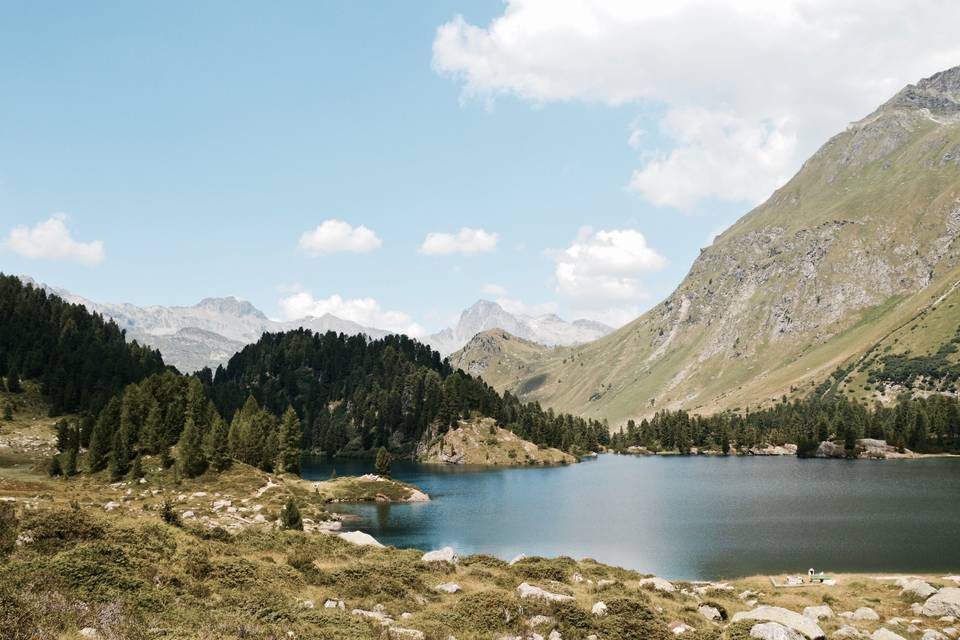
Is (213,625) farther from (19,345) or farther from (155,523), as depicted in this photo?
(19,345)

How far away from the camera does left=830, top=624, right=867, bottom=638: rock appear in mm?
36247

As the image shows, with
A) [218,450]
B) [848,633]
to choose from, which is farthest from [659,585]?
[218,450]

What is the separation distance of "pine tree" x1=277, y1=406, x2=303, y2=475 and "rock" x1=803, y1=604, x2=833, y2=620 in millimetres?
123909

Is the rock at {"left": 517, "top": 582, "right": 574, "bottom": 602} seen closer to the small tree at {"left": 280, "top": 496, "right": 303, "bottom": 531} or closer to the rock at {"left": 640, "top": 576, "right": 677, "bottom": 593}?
the rock at {"left": 640, "top": 576, "right": 677, "bottom": 593}

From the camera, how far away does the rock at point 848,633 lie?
36.2m

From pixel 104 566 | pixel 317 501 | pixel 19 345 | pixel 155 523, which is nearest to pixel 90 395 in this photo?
pixel 19 345

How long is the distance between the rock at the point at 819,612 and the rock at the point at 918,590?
396 inches

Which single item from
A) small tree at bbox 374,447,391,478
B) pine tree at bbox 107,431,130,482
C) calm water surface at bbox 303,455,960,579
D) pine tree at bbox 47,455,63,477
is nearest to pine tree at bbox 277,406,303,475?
small tree at bbox 374,447,391,478

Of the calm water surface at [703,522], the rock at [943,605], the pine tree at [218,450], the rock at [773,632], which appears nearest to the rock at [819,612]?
the rock at [943,605]

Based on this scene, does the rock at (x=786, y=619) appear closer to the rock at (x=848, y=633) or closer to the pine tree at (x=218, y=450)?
the rock at (x=848, y=633)

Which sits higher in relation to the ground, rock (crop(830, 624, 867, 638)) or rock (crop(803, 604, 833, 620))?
rock (crop(830, 624, 867, 638))

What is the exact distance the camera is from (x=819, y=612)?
4184 cm

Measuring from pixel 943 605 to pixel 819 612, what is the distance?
9.73 metres

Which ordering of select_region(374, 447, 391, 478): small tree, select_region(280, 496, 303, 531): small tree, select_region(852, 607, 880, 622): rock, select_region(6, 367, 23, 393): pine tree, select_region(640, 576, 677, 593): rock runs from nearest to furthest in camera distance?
select_region(852, 607, 880, 622): rock < select_region(640, 576, 677, 593): rock < select_region(280, 496, 303, 531): small tree < select_region(374, 447, 391, 478): small tree < select_region(6, 367, 23, 393): pine tree
